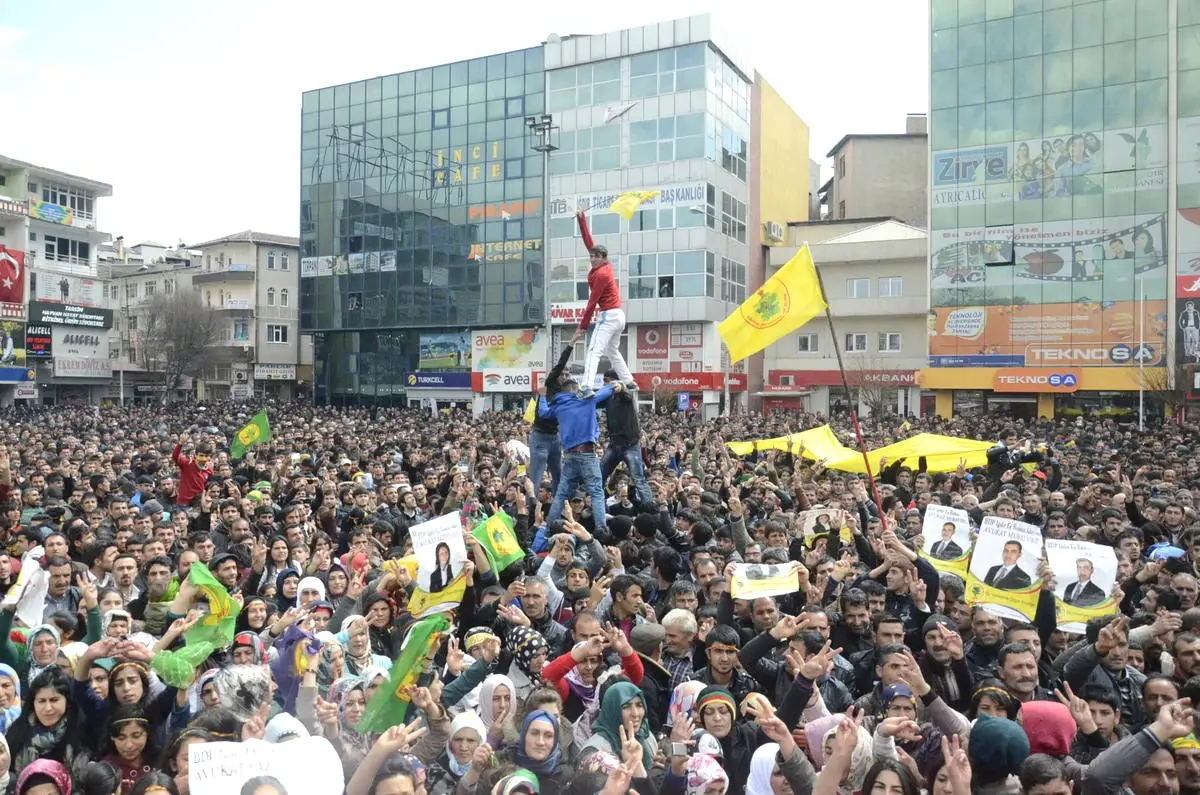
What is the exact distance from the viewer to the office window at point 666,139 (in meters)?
44.4

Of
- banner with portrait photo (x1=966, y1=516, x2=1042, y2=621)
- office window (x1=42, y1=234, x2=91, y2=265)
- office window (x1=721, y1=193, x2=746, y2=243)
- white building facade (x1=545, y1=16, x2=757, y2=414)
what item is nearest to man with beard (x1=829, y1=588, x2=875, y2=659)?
banner with portrait photo (x1=966, y1=516, x2=1042, y2=621)

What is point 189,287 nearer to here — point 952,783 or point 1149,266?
point 1149,266

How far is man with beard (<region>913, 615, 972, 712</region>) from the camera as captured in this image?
5.39 meters

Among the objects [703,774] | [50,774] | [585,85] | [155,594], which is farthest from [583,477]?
[585,85]

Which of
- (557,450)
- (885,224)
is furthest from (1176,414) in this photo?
(557,450)

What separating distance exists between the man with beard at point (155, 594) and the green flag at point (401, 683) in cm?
274

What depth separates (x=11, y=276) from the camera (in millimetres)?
47656

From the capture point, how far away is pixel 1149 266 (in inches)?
1521

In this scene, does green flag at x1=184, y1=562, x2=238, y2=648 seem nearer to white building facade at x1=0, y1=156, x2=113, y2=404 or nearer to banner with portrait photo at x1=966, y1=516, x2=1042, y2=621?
banner with portrait photo at x1=966, y1=516, x2=1042, y2=621

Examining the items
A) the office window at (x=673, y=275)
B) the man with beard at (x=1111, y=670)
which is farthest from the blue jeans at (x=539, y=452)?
the office window at (x=673, y=275)

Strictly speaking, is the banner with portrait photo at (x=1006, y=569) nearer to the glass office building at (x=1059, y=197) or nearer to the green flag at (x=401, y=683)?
the green flag at (x=401, y=683)

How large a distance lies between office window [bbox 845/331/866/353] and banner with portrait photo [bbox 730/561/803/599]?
1670 inches

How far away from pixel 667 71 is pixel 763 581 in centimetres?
4228

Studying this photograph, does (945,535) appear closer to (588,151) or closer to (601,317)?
(601,317)
